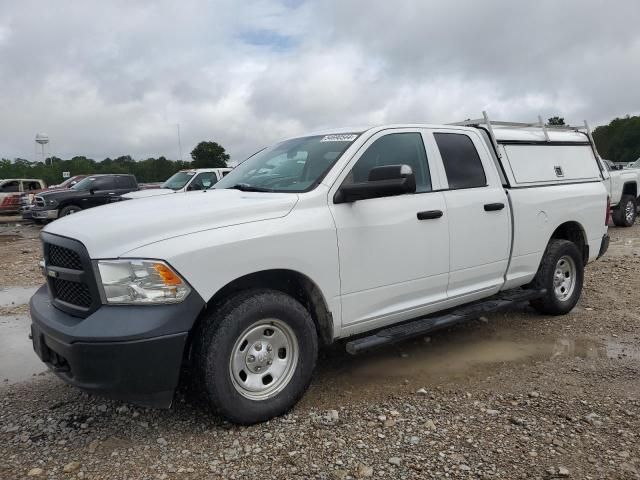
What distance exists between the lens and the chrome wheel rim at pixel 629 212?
13695 millimetres

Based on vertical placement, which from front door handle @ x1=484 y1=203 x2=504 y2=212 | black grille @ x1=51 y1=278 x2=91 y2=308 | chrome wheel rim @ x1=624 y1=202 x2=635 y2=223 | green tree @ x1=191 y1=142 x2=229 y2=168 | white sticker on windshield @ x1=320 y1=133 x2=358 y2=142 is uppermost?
green tree @ x1=191 y1=142 x2=229 y2=168

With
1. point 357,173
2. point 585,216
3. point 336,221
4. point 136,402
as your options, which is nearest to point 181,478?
point 136,402

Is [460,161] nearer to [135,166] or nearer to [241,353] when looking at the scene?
[241,353]

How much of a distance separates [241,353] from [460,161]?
8.19ft

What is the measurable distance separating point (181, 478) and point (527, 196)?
3.75m

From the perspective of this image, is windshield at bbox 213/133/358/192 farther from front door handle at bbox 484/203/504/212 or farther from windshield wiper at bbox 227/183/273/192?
front door handle at bbox 484/203/504/212

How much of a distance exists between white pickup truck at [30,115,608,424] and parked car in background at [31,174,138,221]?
45.8 ft

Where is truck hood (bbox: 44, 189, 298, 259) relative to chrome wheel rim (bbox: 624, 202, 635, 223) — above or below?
above

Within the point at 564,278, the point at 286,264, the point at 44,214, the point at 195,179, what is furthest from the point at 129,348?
the point at 44,214

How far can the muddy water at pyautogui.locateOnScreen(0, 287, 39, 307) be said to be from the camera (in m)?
6.84

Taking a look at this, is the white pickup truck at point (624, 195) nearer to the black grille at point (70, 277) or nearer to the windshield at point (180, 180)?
the windshield at point (180, 180)

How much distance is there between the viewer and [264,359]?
3352 millimetres

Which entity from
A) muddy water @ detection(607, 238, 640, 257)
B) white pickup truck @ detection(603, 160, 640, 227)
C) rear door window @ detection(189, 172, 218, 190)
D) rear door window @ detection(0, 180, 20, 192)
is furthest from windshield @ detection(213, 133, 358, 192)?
rear door window @ detection(0, 180, 20, 192)

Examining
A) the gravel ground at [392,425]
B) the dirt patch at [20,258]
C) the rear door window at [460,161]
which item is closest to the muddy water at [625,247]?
the gravel ground at [392,425]
